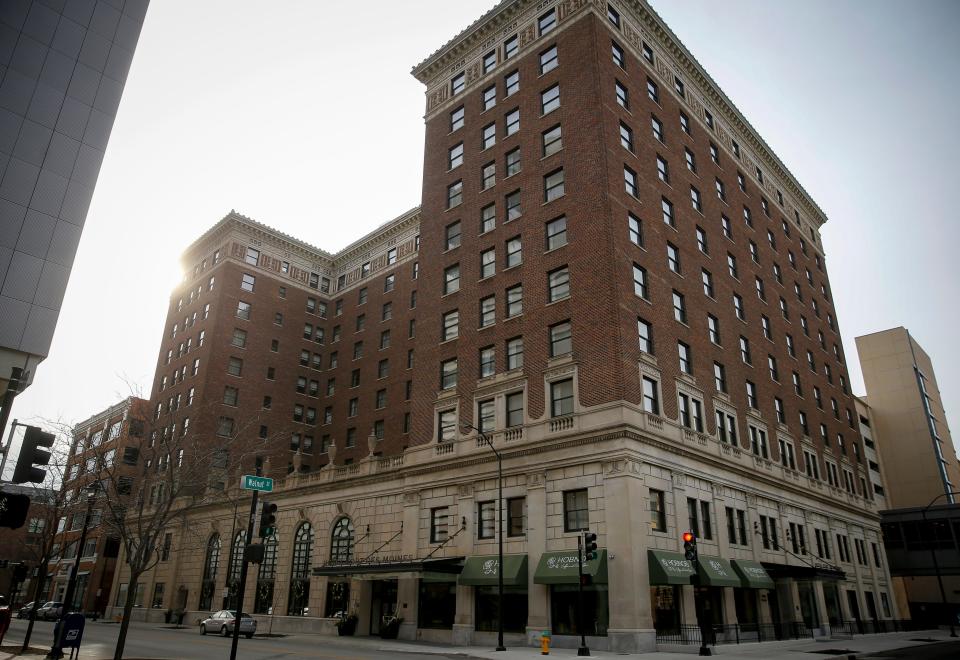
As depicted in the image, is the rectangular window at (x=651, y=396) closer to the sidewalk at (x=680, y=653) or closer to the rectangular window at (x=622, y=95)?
the sidewalk at (x=680, y=653)

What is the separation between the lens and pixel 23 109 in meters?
19.4

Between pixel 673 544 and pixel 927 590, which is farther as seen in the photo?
pixel 927 590

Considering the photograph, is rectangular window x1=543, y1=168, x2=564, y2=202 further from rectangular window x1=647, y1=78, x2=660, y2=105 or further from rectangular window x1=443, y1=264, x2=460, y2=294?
rectangular window x1=647, y1=78, x2=660, y2=105

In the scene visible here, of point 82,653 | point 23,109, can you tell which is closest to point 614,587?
point 82,653

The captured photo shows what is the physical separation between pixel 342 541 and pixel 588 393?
23.0m

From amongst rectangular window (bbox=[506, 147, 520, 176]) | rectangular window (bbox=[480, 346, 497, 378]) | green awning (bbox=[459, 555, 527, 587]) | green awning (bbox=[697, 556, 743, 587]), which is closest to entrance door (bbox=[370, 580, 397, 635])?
green awning (bbox=[459, 555, 527, 587])

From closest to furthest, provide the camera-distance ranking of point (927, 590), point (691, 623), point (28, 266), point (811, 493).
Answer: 1. point (28, 266)
2. point (691, 623)
3. point (811, 493)
4. point (927, 590)

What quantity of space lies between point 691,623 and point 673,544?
3.62 meters

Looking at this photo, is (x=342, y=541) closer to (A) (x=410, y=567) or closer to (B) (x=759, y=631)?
(A) (x=410, y=567)

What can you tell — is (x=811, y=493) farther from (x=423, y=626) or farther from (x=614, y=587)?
(x=423, y=626)

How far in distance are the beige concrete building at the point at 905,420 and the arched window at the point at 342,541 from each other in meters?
78.5

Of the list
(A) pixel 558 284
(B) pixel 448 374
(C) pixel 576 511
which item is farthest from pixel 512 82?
(C) pixel 576 511

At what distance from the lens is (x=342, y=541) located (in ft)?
156

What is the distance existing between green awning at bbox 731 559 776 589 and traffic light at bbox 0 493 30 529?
1347 inches
